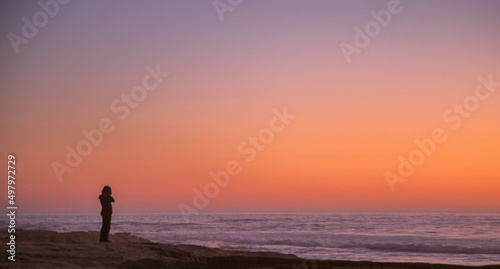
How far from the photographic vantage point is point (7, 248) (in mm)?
10500

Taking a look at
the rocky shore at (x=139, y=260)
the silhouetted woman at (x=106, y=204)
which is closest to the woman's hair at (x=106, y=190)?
the silhouetted woman at (x=106, y=204)

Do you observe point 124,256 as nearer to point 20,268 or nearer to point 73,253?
point 73,253

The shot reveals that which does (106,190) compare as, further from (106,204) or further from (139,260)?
(139,260)

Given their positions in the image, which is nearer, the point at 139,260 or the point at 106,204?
the point at 139,260

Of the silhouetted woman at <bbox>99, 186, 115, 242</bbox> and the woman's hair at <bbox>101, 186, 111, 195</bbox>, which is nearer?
the silhouetted woman at <bbox>99, 186, 115, 242</bbox>

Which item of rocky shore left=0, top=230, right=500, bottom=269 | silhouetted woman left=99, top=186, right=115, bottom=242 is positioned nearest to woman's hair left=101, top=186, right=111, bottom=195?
silhouetted woman left=99, top=186, right=115, bottom=242

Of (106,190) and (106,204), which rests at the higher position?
(106,190)

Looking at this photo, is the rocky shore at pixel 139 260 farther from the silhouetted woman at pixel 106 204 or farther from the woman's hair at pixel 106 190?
the woman's hair at pixel 106 190

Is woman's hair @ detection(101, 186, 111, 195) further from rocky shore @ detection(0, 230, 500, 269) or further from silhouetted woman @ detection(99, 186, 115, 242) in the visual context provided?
rocky shore @ detection(0, 230, 500, 269)

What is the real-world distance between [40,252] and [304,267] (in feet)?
18.3

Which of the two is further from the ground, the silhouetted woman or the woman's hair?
the woman's hair

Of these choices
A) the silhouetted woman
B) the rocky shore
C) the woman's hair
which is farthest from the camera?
the woman's hair

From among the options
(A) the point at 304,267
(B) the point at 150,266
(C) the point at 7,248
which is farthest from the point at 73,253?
(A) the point at 304,267

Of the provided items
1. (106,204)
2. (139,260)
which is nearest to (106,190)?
(106,204)
